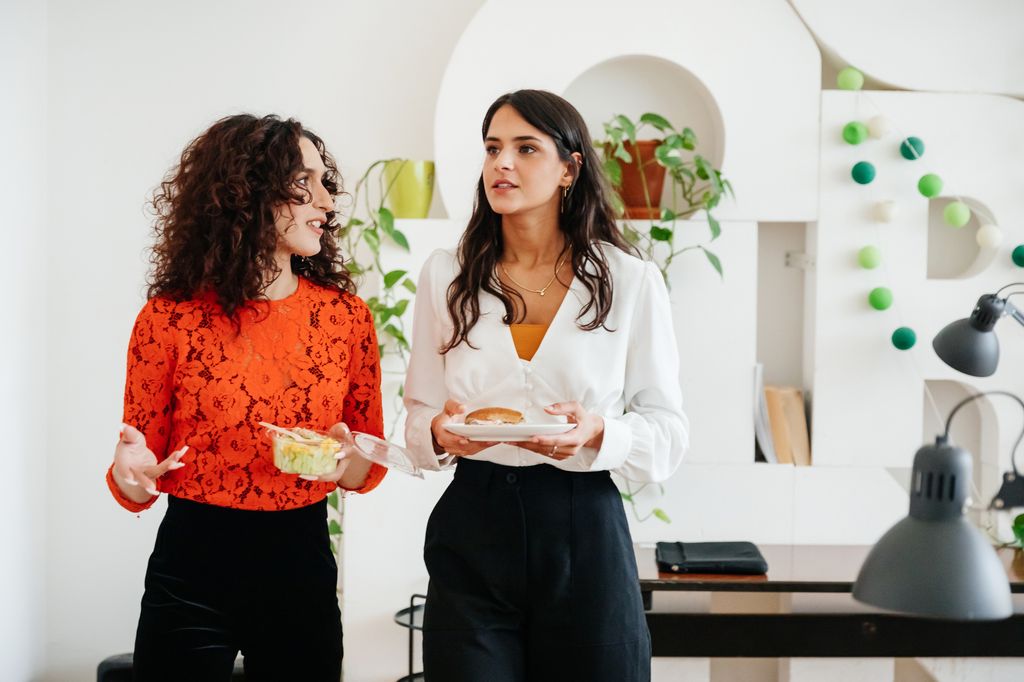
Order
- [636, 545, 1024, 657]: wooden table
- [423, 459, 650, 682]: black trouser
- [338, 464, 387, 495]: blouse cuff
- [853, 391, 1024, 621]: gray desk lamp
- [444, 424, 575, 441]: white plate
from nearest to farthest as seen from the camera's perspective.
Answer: [853, 391, 1024, 621]: gray desk lamp
[444, 424, 575, 441]: white plate
[423, 459, 650, 682]: black trouser
[338, 464, 387, 495]: blouse cuff
[636, 545, 1024, 657]: wooden table

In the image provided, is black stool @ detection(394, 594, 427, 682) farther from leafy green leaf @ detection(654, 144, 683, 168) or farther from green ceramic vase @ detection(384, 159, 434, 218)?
leafy green leaf @ detection(654, 144, 683, 168)

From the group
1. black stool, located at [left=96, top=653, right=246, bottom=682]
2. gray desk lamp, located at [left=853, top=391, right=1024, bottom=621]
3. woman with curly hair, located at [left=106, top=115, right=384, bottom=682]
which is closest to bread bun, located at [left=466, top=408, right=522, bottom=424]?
woman with curly hair, located at [left=106, top=115, right=384, bottom=682]

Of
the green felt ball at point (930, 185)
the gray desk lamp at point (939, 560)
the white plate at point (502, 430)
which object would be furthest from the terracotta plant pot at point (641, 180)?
the gray desk lamp at point (939, 560)

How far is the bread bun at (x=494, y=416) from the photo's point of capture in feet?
5.51

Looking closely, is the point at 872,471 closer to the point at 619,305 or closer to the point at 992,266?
the point at 992,266

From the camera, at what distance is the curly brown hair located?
1.82m

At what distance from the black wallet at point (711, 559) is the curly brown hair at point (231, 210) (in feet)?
4.88

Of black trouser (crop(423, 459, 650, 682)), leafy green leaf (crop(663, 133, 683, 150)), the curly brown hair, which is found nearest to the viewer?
black trouser (crop(423, 459, 650, 682))

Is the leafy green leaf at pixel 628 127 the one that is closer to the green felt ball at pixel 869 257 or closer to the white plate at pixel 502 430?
the green felt ball at pixel 869 257

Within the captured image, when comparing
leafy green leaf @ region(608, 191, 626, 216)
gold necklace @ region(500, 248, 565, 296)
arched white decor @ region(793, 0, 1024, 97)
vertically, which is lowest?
gold necklace @ region(500, 248, 565, 296)

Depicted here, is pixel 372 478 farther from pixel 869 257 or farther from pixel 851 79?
pixel 851 79

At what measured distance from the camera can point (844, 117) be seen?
3201 mm

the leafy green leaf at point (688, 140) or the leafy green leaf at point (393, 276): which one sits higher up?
the leafy green leaf at point (688, 140)

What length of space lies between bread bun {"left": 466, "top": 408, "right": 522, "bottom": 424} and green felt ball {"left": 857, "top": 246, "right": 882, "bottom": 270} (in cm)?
184
